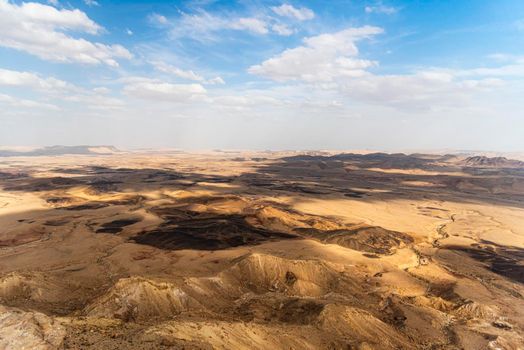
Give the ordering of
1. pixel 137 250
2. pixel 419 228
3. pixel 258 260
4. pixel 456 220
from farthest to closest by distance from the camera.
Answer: pixel 456 220 < pixel 419 228 < pixel 137 250 < pixel 258 260

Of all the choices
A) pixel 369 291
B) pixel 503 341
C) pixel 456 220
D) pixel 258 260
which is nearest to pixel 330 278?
pixel 369 291

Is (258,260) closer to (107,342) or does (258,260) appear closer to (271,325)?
(271,325)

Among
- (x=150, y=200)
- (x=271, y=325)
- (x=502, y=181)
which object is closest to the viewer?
(x=271, y=325)

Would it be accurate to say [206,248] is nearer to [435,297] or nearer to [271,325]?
[271,325]

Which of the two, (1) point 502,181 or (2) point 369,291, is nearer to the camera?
(2) point 369,291

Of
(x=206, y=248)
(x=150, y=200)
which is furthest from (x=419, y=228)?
(x=150, y=200)

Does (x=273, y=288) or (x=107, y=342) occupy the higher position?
(x=107, y=342)
